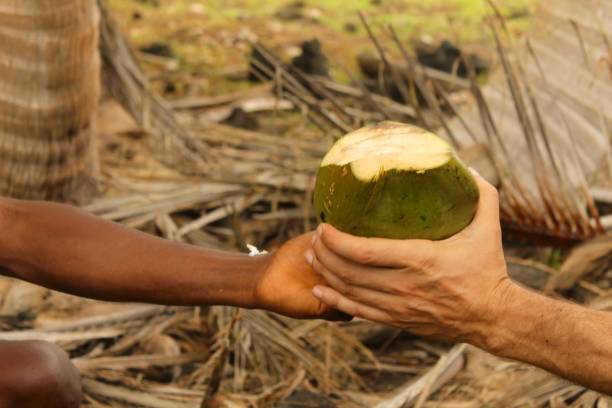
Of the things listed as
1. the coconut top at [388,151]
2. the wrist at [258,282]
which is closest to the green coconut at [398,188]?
the coconut top at [388,151]

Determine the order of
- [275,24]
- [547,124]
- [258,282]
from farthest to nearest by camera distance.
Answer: [275,24]
[547,124]
[258,282]

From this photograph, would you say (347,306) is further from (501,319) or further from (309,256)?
(501,319)

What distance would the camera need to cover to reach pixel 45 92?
323cm

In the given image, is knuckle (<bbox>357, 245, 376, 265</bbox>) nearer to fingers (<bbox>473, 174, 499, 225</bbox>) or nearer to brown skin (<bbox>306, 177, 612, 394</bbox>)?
brown skin (<bbox>306, 177, 612, 394</bbox>)

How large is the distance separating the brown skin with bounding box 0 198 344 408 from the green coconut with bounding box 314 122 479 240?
258 millimetres

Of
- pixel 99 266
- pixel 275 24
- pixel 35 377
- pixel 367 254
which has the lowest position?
pixel 275 24

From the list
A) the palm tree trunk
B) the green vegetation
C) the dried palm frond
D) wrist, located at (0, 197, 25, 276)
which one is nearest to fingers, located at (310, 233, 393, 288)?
wrist, located at (0, 197, 25, 276)

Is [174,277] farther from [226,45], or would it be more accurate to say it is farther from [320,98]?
[226,45]

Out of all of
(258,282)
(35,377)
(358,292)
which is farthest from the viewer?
(35,377)

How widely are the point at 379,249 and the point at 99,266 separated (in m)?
0.64

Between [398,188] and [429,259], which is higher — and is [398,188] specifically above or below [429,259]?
above

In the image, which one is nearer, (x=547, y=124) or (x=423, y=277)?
(x=423, y=277)

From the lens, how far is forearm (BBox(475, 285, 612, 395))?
6.53 ft

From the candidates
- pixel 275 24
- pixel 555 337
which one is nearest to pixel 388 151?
pixel 555 337
